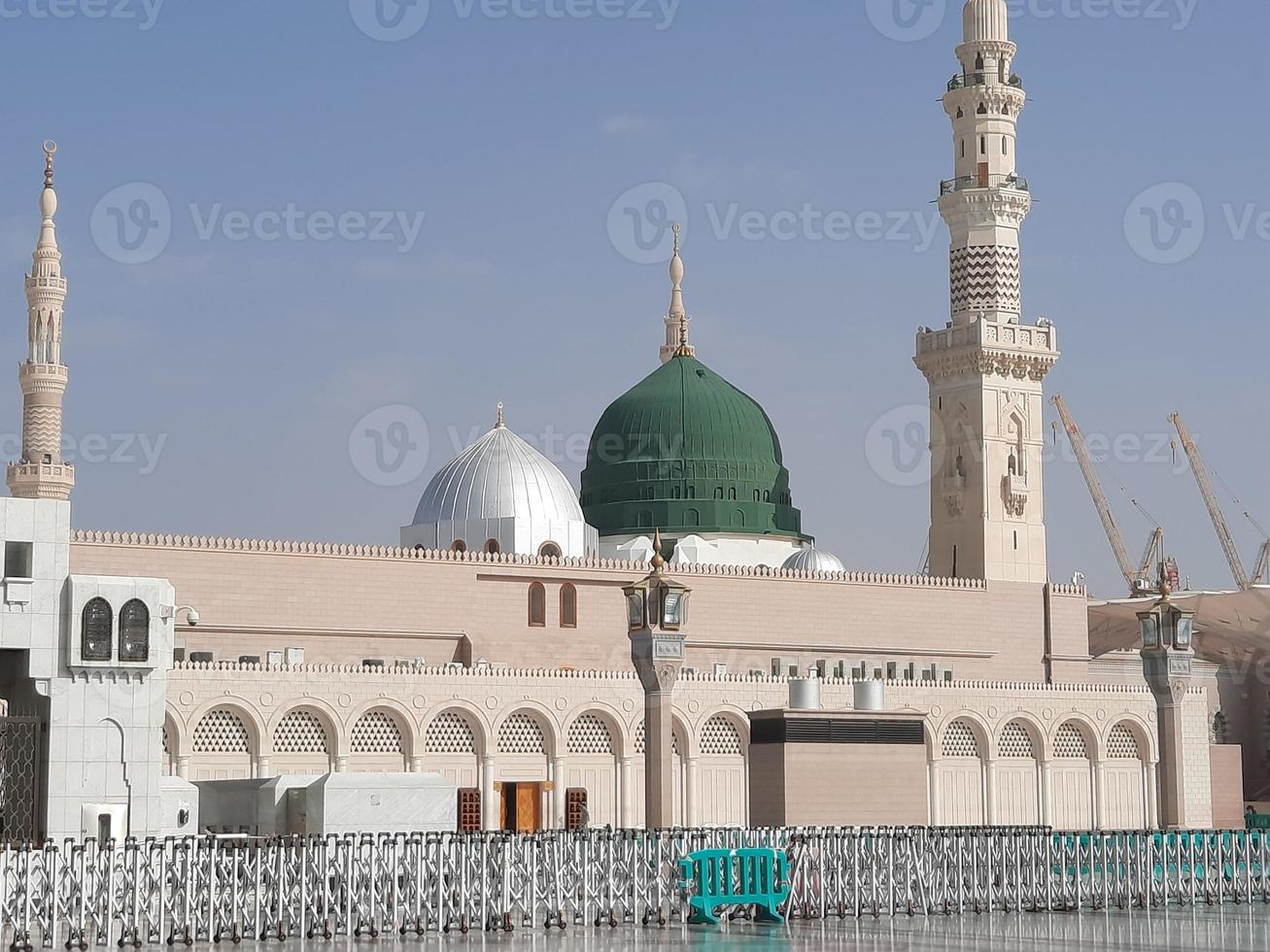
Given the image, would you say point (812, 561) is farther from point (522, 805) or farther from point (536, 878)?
point (536, 878)

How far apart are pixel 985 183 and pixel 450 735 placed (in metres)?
18.4

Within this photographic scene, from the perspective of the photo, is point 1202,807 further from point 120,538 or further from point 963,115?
point 120,538

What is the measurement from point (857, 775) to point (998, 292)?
694 inches

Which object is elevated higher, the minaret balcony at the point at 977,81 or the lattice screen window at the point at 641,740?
the minaret balcony at the point at 977,81

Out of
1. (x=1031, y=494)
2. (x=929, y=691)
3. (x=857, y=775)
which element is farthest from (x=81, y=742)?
(x=1031, y=494)

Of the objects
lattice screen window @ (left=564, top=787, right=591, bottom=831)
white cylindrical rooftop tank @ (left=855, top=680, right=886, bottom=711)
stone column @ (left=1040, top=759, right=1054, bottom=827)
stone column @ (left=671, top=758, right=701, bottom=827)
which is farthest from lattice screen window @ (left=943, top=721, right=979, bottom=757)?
lattice screen window @ (left=564, top=787, right=591, bottom=831)

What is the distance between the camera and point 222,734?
33.6 metres

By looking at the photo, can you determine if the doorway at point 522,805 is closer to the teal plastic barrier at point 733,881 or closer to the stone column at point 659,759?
the stone column at point 659,759

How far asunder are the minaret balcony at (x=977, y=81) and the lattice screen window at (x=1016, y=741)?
14.5m

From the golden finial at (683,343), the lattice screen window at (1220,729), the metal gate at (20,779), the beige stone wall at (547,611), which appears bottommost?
the metal gate at (20,779)

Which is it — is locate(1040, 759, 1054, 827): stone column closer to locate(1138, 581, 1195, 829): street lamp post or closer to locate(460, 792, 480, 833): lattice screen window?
locate(460, 792, 480, 833): lattice screen window

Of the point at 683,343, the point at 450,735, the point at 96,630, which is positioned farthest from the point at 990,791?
the point at 96,630

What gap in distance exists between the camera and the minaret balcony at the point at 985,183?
44.7 meters

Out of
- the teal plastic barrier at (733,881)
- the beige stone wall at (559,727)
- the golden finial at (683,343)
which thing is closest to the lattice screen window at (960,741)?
the beige stone wall at (559,727)
